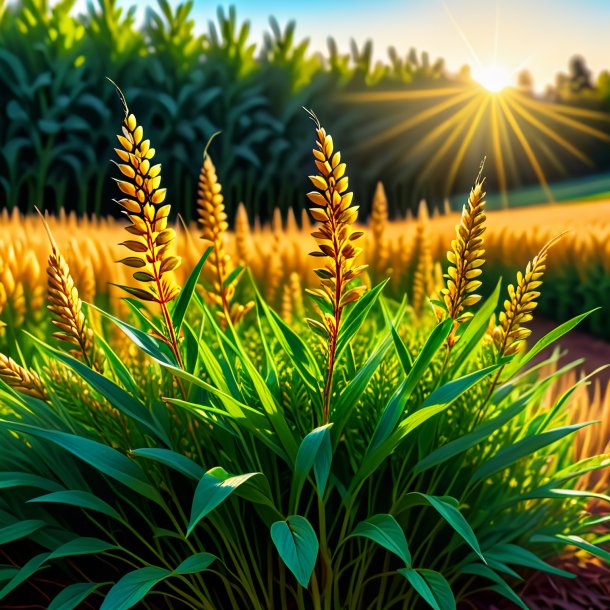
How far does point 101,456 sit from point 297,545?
0.44 meters

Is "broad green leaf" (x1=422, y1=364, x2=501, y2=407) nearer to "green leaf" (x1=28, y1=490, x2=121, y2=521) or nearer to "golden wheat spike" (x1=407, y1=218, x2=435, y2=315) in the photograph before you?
"green leaf" (x1=28, y1=490, x2=121, y2=521)

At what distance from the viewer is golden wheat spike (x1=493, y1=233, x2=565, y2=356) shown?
5.85 ft

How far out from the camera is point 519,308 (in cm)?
183

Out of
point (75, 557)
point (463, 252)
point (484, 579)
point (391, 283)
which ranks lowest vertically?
point (484, 579)

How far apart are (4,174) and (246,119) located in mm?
2834

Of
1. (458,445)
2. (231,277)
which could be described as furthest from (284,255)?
(458,445)

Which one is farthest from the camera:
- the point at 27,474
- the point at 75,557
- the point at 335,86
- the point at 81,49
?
the point at 335,86

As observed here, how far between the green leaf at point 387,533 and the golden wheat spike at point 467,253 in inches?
17.4

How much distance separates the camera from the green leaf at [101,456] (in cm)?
167

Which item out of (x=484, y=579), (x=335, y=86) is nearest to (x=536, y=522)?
(x=484, y=579)

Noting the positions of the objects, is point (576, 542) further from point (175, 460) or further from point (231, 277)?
point (231, 277)

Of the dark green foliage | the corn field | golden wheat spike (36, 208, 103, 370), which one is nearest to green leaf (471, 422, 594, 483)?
the corn field

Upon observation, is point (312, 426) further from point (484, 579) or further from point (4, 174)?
point (4, 174)

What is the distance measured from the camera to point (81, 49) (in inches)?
381
